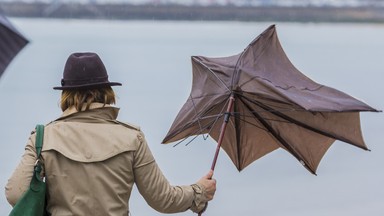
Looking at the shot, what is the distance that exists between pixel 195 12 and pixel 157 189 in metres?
26.7

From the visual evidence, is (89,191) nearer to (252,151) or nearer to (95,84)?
(95,84)

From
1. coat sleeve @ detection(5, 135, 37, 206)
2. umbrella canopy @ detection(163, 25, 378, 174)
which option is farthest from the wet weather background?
coat sleeve @ detection(5, 135, 37, 206)

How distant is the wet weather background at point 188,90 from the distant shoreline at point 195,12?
416 millimetres

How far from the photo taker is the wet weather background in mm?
9461

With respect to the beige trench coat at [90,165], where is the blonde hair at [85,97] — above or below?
above

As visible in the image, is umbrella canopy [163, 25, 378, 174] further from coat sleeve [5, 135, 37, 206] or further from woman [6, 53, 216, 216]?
coat sleeve [5, 135, 37, 206]

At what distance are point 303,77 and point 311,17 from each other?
27.3 m

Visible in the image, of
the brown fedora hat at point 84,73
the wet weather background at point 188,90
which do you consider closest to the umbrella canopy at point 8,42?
the wet weather background at point 188,90

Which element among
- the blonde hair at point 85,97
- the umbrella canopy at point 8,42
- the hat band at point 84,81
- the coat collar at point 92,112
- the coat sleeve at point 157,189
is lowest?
the coat sleeve at point 157,189

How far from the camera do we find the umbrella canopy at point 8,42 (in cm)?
637

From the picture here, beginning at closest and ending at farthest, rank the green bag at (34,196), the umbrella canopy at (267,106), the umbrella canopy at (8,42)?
the green bag at (34,196) → the umbrella canopy at (267,106) → the umbrella canopy at (8,42)

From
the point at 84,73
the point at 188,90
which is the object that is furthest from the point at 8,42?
the point at 188,90

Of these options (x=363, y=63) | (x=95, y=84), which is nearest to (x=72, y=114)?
(x=95, y=84)

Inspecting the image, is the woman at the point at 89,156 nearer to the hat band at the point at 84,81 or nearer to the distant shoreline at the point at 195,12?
the hat band at the point at 84,81
